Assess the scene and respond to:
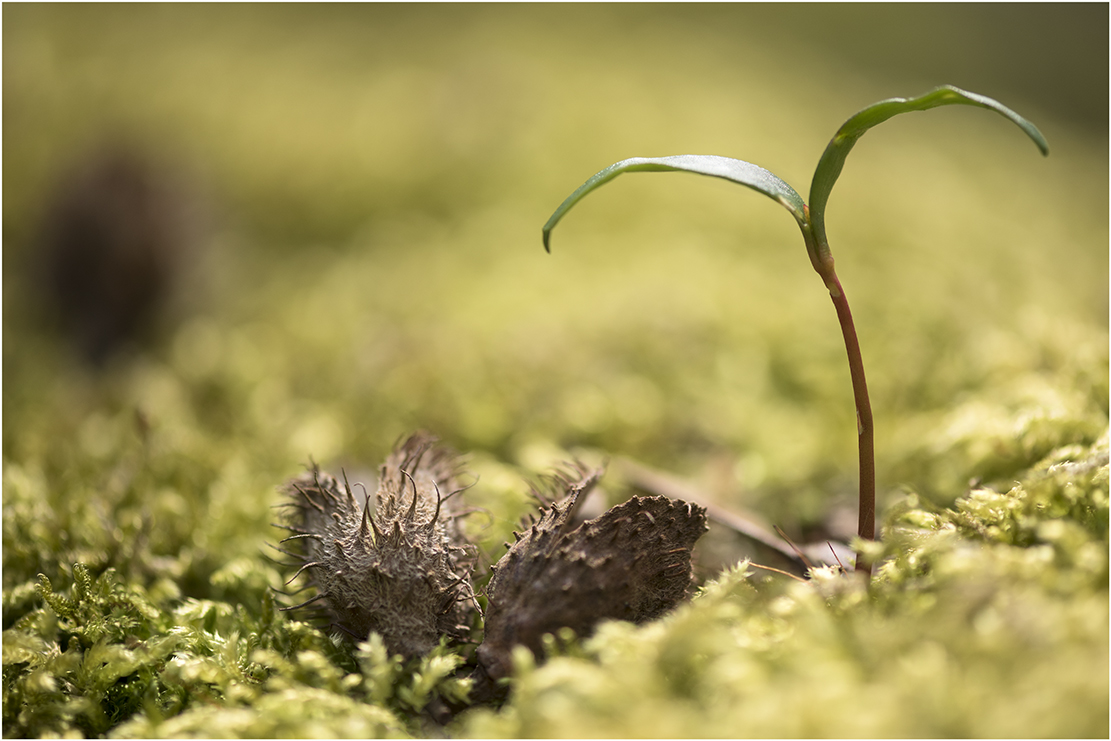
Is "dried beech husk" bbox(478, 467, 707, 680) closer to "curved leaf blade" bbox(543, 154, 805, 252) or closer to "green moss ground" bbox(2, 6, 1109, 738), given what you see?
"green moss ground" bbox(2, 6, 1109, 738)

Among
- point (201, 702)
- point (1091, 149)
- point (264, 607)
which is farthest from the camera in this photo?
point (1091, 149)

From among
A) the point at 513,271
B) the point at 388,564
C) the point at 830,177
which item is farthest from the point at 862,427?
the point at 513,271

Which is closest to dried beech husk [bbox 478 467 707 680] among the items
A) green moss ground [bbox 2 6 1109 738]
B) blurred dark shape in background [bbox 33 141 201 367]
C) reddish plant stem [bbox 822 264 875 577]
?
green moss ground [bbox 2 6 1109 738]

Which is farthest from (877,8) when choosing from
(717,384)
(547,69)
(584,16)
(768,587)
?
(768,587)

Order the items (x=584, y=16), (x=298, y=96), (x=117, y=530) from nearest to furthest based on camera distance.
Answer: (x=117, y=530) < (x=298, y=96) < (x=584, y=16)

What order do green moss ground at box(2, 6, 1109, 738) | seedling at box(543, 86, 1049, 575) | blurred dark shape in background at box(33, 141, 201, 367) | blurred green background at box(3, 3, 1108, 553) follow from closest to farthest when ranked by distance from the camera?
1. green moss ground at box(2, 6, 1109, 738)
2. seedling at box(543, 86, 1049, 575)
3. blurred green background at box(3, 3, 1108, 553)
4. blurred dark shape in background at box(33, 141, 201, 367)

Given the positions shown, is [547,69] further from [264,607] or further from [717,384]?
[264,607]
